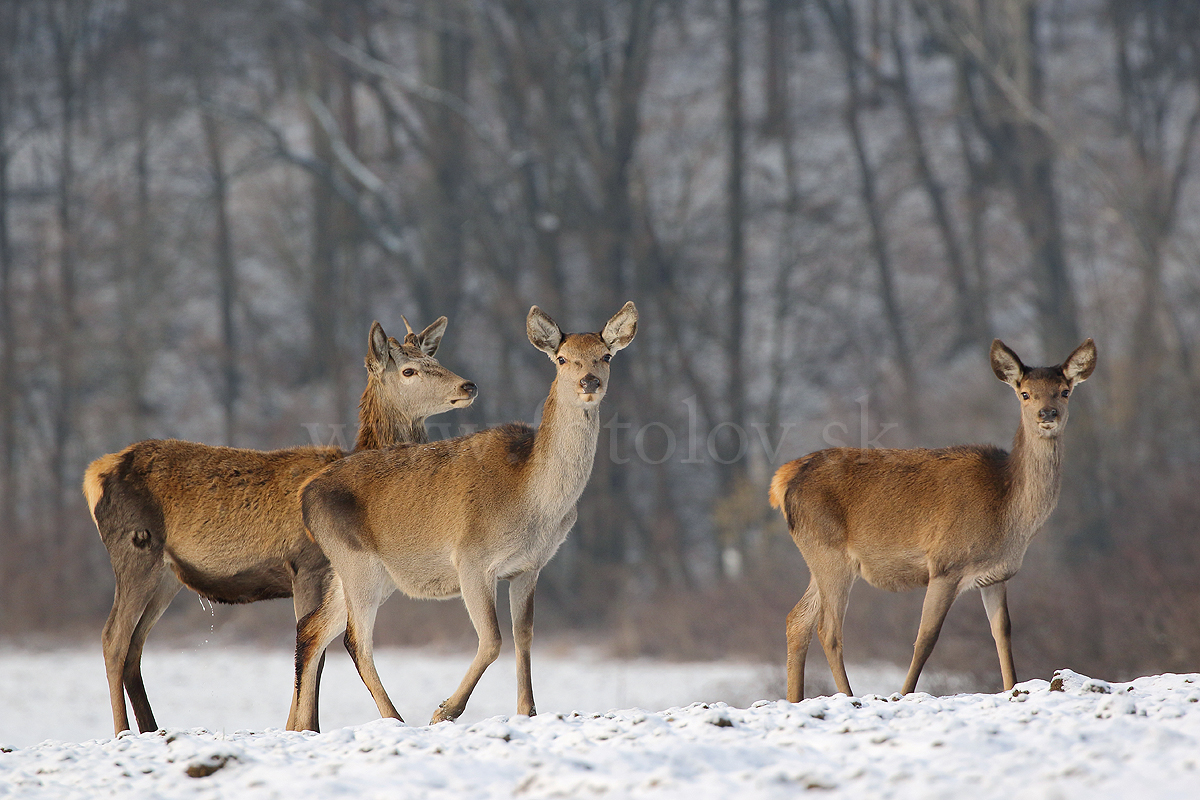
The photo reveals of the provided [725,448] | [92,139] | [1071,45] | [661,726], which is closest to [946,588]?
[661,726]

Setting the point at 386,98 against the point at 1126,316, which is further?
the point at 386,98

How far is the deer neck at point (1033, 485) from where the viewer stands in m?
8.33

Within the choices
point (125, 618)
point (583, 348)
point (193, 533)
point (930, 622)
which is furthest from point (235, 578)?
point (930, 622)

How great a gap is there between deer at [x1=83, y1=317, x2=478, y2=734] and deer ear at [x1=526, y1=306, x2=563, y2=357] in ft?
5.67

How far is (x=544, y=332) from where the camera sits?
8.47m

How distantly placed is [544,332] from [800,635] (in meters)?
2.62

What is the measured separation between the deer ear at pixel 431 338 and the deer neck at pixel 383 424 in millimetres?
674

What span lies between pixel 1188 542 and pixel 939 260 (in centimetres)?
1447

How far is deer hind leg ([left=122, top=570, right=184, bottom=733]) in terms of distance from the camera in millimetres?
8703

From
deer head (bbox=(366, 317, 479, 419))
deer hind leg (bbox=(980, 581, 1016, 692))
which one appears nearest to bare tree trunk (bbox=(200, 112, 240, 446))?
deer head (bbox=(366, 317, 479, 419))

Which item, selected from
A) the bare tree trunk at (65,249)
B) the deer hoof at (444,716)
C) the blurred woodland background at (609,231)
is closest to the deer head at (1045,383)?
the deer hoof at (444,716)

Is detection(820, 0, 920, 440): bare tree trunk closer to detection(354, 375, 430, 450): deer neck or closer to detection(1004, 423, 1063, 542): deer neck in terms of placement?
detection(354, 375, 430, 450): deer neck

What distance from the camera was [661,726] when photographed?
22.1ft

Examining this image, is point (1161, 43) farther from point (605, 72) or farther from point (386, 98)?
point (386, 98)
